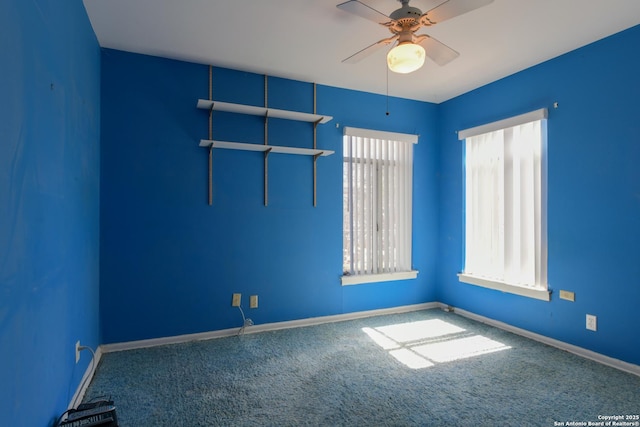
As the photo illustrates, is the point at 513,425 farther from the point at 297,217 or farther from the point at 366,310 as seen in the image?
the point at 297,217

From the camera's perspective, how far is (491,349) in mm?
3033

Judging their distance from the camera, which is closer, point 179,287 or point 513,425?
point 513,425

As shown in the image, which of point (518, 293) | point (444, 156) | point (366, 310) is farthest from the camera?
point (444, 156)

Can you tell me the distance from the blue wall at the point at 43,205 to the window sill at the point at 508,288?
3.57m

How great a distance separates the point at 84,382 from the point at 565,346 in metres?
3.70

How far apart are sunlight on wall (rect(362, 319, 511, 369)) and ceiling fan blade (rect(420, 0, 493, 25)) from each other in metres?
2.40

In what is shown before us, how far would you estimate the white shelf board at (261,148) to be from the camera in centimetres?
319

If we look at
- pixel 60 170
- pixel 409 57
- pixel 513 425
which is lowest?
pixel 513 425

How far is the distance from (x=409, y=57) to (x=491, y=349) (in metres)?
2.48

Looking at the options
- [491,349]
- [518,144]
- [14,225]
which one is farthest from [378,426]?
[518,144]

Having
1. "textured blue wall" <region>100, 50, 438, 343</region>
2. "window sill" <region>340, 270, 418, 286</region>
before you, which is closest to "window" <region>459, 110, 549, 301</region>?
"window sill" <region>340, 270, 418, 286</region>

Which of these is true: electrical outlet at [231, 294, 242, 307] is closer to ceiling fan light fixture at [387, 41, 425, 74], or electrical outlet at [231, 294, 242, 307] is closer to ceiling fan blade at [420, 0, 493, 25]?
ceiling fan light fixture at [387, 41, 425, 74]

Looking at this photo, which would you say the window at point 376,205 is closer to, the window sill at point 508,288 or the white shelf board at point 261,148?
the white shelf board at point 261,148

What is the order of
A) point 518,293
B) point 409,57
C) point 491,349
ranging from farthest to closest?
point 518,293
point 491,349
point 409,57
